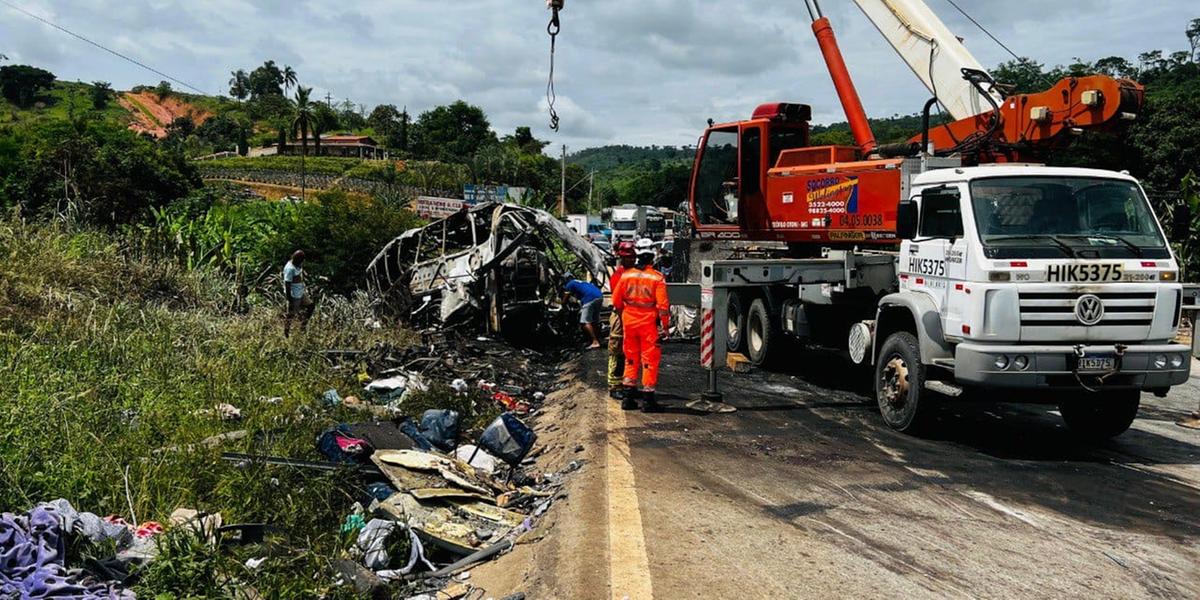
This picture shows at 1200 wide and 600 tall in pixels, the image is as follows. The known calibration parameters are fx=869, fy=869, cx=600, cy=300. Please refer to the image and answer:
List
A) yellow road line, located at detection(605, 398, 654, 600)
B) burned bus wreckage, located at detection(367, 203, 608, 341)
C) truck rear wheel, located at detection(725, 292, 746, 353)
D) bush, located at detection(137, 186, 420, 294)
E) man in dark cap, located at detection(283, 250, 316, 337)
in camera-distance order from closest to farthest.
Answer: yellow road line, located at detection(605, 398, 654, 600) < truck rear wheel, located at detection(725, 292, 746, 353) < burned bus wreckage, located at detection(367, 203, 608, 341) < man in dark cap, located at detection(283, 250, 316, 337) < bush, located at detection(137, 186, 420, 294)

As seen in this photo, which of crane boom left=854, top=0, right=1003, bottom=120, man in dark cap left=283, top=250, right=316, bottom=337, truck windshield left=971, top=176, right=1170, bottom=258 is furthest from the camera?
man in dark cap left=283, top=250, right=316, bottom=337

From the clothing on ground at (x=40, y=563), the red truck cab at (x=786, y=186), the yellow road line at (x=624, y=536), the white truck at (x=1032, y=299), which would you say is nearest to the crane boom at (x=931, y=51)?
the red truck cab at (x=786, y=186)

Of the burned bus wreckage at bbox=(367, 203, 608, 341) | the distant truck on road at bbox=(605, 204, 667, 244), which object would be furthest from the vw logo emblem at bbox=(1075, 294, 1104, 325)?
the distant truck on road at bbox=(605, 204, 667, 244)

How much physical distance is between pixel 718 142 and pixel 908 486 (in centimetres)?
769

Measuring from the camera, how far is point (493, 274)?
533 inches

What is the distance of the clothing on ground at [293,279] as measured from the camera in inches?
560

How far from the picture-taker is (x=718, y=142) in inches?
Result: 510

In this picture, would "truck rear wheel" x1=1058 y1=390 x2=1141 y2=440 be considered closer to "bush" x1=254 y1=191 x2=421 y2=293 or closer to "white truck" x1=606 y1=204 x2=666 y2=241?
"bush" x1=254 y1=191 x2=421 y2=293

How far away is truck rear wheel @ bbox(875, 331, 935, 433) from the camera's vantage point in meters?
7.61

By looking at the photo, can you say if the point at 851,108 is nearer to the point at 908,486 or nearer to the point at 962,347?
the point at 962,347

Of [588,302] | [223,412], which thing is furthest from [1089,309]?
[588,302]

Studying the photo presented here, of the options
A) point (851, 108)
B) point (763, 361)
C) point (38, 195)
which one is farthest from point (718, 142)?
point (38, 195)

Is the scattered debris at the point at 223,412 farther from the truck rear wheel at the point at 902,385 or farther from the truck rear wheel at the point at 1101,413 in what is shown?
the truck rear wheel at the point at 1101,413

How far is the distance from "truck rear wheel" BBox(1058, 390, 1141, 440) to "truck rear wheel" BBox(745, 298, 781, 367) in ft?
13.3
